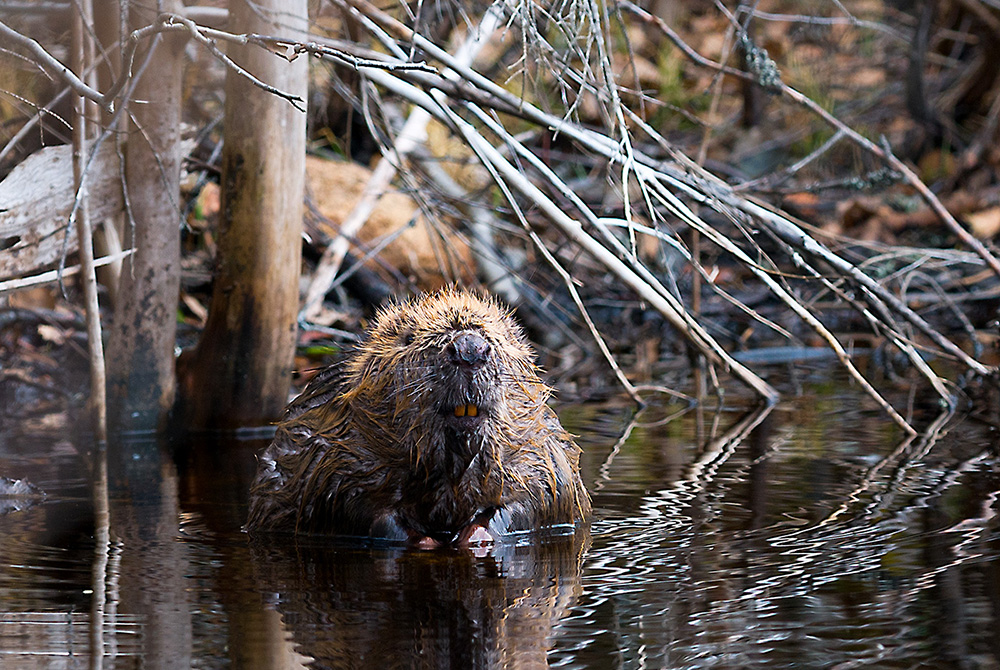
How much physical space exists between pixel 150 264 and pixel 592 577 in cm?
302

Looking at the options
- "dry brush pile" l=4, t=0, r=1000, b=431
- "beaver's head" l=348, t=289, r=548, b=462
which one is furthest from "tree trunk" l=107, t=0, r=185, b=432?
"beaver's head" l=348, t=289, r=548, b=462

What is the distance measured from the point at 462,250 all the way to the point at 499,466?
213 inches

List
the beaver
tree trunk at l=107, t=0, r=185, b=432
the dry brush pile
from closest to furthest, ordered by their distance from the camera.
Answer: the beaver
the dry brush pile
tree trunk at l=107, t=0, r=185, b=432

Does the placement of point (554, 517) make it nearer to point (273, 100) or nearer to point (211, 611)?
point (211, 611)

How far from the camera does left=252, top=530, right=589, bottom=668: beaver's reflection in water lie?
2.39m

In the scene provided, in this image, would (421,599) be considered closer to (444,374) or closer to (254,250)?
(444,374)

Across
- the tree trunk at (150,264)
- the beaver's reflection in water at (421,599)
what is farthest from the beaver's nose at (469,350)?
the tree trunk at (150,264)

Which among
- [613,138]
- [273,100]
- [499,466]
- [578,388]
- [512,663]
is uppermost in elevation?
[273,100]

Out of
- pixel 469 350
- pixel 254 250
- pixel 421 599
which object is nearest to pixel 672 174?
pixel 254 250

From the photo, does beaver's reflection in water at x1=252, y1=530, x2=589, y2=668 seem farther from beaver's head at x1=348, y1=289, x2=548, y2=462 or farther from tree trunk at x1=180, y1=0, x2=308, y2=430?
tree trunk at x1=180, y1=0, x2=308, y2=430

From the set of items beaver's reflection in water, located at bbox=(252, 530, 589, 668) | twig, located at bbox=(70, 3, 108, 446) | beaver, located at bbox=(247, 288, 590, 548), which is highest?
twig, located at bbox=(70, 3, 108, 446)

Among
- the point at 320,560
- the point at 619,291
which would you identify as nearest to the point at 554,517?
the point at 320,560

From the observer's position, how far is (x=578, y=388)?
265 inches

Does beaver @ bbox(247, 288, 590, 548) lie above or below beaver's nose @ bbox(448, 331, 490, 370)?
below
